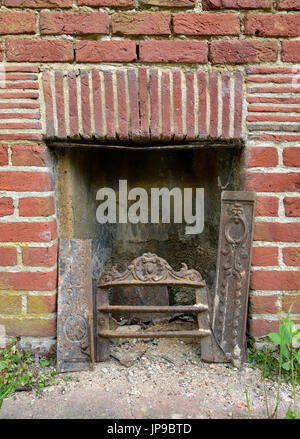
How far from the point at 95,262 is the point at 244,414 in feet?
3.89

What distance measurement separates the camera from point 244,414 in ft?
4.26

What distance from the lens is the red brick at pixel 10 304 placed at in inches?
63.1

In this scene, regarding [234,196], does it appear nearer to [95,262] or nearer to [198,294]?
[198,294]

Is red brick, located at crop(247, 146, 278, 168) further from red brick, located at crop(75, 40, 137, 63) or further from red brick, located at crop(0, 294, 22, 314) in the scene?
red brick, located at crop(0, 294, 22, 314)

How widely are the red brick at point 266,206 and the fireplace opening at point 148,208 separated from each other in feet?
0.57

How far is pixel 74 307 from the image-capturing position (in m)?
1.60

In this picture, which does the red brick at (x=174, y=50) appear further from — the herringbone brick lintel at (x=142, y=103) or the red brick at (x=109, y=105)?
the red brick at (x=109, y=105)

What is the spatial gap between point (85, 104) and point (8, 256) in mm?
824

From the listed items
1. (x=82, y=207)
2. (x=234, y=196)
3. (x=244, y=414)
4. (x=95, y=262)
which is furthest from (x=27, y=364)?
(x=234, y=196)

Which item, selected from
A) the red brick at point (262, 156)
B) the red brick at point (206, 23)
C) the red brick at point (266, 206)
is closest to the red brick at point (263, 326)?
the red brick at point (266, 206)

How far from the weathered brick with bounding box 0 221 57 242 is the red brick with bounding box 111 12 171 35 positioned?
987 mm

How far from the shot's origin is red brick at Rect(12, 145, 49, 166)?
1.54 m

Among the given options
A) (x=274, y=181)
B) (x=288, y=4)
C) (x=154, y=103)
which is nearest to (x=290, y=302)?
(x=274, y=181)

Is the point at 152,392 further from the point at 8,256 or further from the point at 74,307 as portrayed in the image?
the point at 8,256
